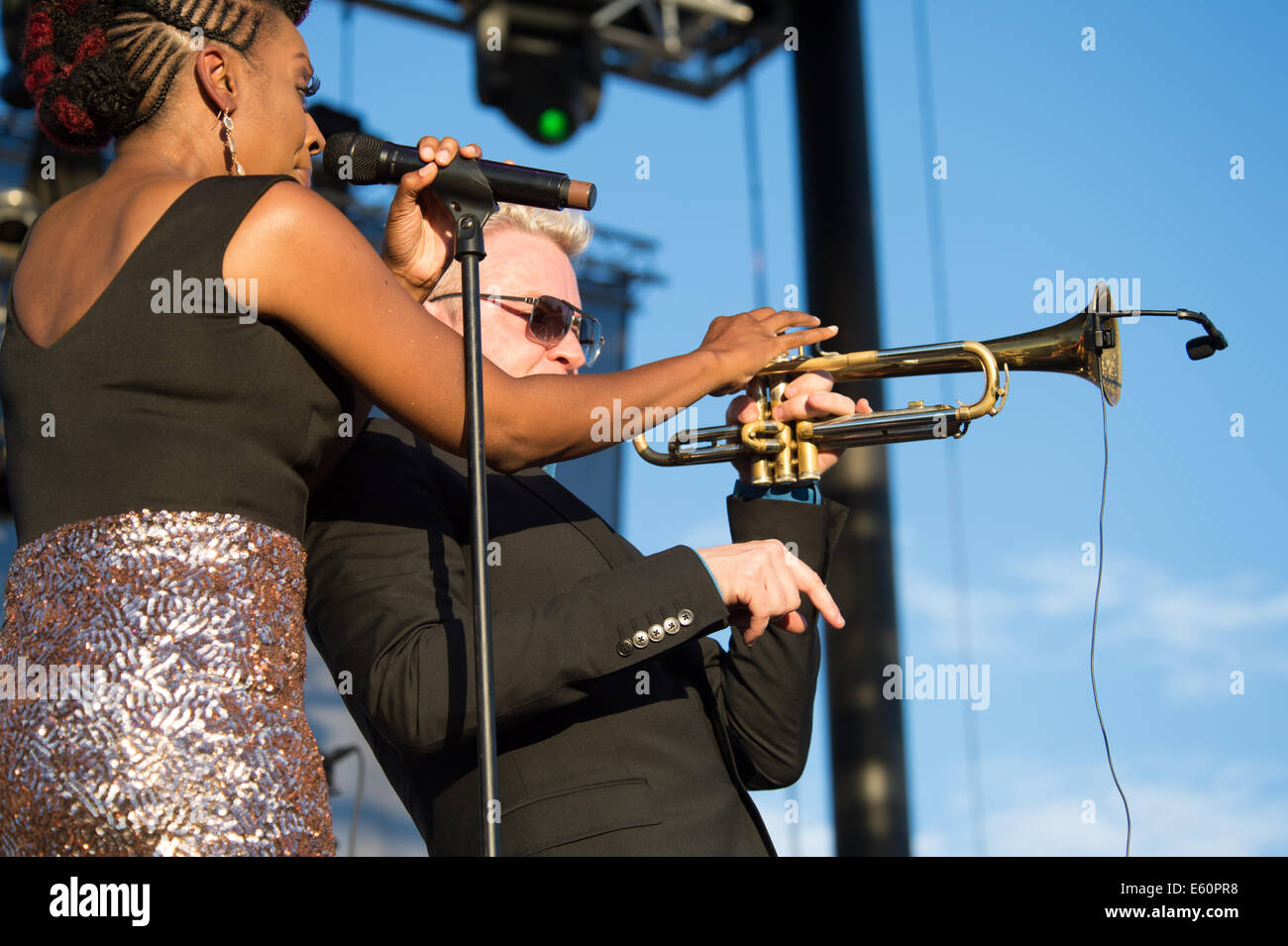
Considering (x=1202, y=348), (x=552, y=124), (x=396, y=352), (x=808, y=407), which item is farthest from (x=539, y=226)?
(x=552, y=124)

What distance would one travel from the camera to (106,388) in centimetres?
164

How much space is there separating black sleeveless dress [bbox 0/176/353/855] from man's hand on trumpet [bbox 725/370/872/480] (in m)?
1.31

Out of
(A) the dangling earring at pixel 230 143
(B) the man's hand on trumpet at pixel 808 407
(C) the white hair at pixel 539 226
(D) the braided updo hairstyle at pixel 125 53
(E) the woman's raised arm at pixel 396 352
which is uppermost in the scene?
(C) the white hair at pixel 539 226

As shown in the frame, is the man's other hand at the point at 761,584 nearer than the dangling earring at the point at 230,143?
No

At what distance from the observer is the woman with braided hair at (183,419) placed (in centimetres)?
156

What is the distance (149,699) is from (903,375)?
188 centimetres

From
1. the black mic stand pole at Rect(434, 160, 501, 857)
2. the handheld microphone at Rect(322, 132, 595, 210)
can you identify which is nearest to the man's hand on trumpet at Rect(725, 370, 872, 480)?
the handheld microphone at Rect(322, 132, 595, 210)

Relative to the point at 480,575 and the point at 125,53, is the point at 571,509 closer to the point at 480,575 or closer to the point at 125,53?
the point at 480,575

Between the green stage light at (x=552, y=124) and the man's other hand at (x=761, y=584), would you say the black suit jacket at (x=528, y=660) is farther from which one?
the green stage light at (x=552, y=124)

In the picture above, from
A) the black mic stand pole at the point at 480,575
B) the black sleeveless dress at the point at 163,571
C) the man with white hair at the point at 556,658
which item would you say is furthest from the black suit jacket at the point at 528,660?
the black sleeveless dress at the point at 163,571

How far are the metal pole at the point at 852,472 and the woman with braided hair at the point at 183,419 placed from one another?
3.40 metres

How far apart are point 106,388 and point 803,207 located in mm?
4637
